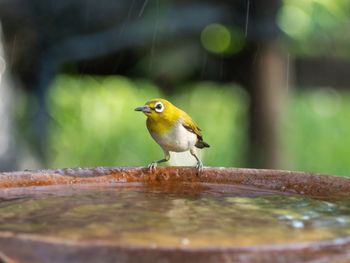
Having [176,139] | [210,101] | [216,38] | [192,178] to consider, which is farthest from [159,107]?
[210,101]

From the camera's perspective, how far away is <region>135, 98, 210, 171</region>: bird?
3553 millimetres

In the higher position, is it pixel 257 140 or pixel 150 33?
pixel 150 33

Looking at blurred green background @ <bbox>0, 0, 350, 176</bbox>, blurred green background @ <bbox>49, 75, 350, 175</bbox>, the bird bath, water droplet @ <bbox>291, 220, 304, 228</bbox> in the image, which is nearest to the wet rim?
the bird bath

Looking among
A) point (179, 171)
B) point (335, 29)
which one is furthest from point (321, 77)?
point (179, 171)

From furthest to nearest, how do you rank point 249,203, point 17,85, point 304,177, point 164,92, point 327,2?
1. point 327,2
2. point 164,92
3. point 17,85
4. point 304,177
5. point 249,203

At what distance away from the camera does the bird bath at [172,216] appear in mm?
1366

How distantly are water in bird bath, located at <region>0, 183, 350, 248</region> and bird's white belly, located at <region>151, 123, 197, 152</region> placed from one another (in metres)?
1.03

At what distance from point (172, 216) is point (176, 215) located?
26 millimetres

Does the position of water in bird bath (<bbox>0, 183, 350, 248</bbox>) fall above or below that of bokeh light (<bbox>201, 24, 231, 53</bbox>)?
below

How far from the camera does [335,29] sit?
227 inches

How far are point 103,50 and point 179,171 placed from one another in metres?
2.47

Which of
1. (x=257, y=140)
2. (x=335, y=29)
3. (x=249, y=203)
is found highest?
(x=335, y=29)

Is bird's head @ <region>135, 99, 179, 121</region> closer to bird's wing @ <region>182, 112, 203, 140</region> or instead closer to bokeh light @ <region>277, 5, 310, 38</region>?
bird's wing @ <region>182, 112, 203, 140</region>

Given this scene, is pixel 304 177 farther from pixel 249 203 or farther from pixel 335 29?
pixel 335 29
